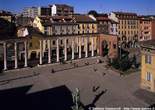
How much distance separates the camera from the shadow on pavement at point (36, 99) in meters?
35.5

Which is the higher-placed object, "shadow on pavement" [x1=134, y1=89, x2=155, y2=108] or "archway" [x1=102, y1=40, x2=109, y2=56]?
"archway" [x1=102, y1=40, x2=109, y2=56]

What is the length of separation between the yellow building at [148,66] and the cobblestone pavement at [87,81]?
1984mm

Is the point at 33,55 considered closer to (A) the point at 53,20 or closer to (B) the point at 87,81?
(A) the point at 53,20

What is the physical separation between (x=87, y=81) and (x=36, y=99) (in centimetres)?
1286

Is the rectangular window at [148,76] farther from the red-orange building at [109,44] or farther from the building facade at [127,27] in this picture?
the building facade at [127,27]

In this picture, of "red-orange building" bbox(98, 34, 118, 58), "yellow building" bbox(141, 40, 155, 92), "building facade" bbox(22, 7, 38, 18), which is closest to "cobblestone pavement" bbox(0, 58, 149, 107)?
"yellow building" bbox(141, 40, 155, 92)

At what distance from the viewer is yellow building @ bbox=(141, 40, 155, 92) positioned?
4031 cm

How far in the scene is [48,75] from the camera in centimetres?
5375

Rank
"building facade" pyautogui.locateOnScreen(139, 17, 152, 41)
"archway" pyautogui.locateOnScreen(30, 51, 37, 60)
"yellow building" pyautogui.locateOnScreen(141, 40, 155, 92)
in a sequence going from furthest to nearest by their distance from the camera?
"building facade" pyautogui.locateOnScreen(139, 17, 152, 41)
"archway" pyautogui.locateOnScreen(30, 51, 37, 60)
"yellow building" pyautogui.locateOnScreen(141, 40, 155, 92)

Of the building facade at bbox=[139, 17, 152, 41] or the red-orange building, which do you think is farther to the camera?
the building facade at bbox=[139, 17, 152, 41]

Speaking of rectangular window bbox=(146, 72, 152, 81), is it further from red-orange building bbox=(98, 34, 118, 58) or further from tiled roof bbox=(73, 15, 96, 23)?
tiled roof bbox=(73, 15, 96, 23)

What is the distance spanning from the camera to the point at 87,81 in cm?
4878

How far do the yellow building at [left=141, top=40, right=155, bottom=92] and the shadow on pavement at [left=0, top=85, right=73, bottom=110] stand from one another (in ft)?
40.0

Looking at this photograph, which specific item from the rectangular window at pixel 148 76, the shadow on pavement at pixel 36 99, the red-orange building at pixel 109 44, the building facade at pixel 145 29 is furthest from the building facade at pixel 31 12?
the rectangular window at pixel 148 76
